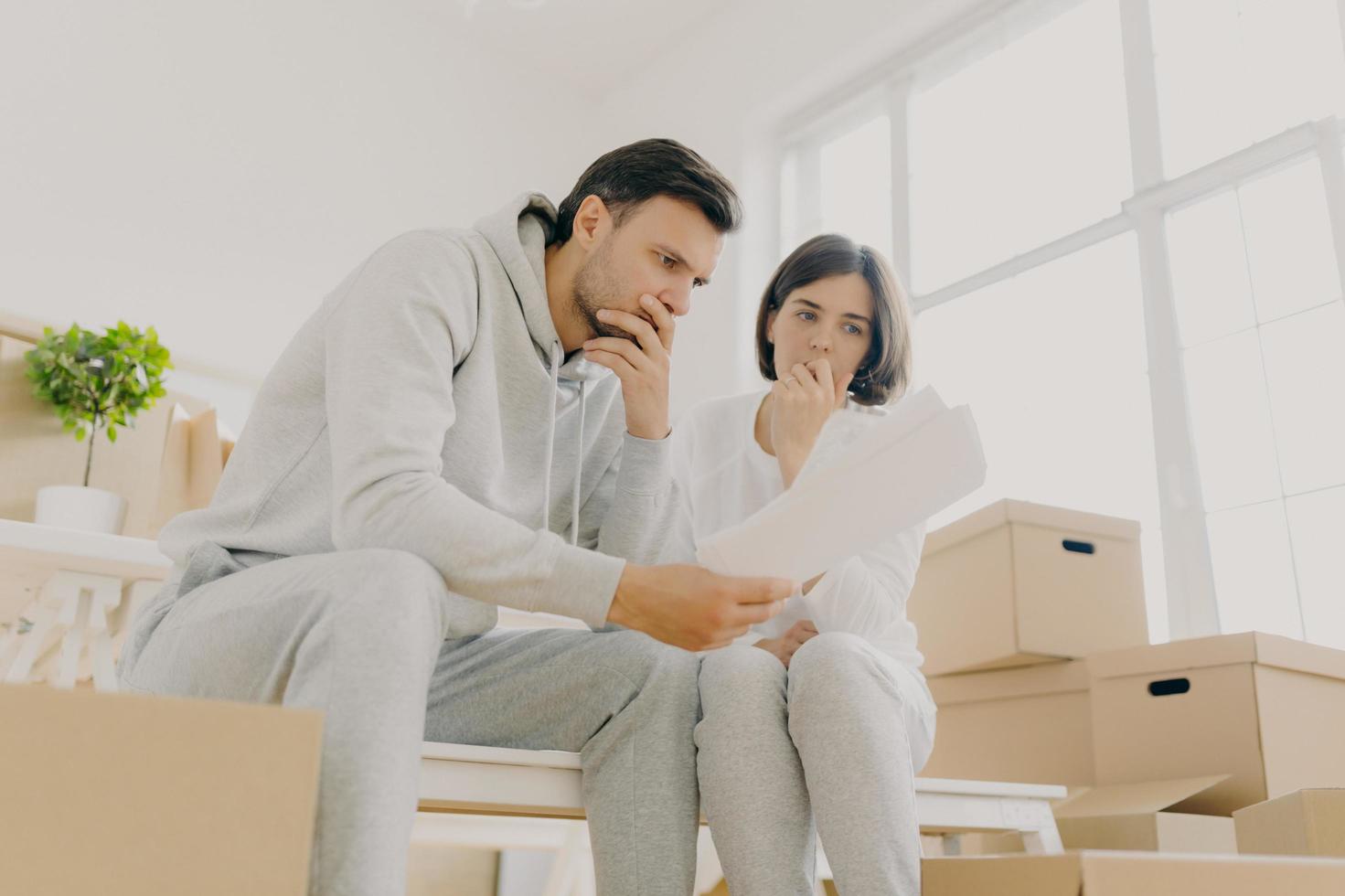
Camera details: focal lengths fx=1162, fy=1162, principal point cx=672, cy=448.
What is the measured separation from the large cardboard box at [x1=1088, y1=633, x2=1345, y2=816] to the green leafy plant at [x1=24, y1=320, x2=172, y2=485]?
1.59 meters

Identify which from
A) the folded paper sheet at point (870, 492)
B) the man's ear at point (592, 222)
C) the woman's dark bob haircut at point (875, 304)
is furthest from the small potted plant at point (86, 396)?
the folded paper sheet at point (870, 492)

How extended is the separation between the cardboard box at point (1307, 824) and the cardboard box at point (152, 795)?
0.95 m

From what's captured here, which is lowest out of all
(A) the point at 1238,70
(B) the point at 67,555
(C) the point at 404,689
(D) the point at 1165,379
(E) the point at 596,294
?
(C) the point at 404,689

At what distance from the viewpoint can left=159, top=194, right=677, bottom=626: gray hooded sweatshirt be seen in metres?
0.87

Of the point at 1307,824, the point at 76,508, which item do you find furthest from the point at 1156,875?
the point at 76,508

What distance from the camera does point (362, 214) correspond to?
3.07 meters

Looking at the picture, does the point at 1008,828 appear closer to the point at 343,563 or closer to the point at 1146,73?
the point at 343,563

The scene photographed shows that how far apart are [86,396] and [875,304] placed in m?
1.22

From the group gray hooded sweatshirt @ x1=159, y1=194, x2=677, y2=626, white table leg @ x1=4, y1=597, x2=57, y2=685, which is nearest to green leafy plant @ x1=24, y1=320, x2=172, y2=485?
white table leg @ x1=4, y1=597, x2=57, y2=685

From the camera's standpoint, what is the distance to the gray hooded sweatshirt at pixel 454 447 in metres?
0.87

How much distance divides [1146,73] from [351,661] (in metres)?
2.23

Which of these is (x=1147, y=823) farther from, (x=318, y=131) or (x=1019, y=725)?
(x=318, y=131)

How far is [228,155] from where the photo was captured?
9.41 ft

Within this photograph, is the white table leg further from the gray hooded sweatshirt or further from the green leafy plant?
the gray hooded sweatshirt
